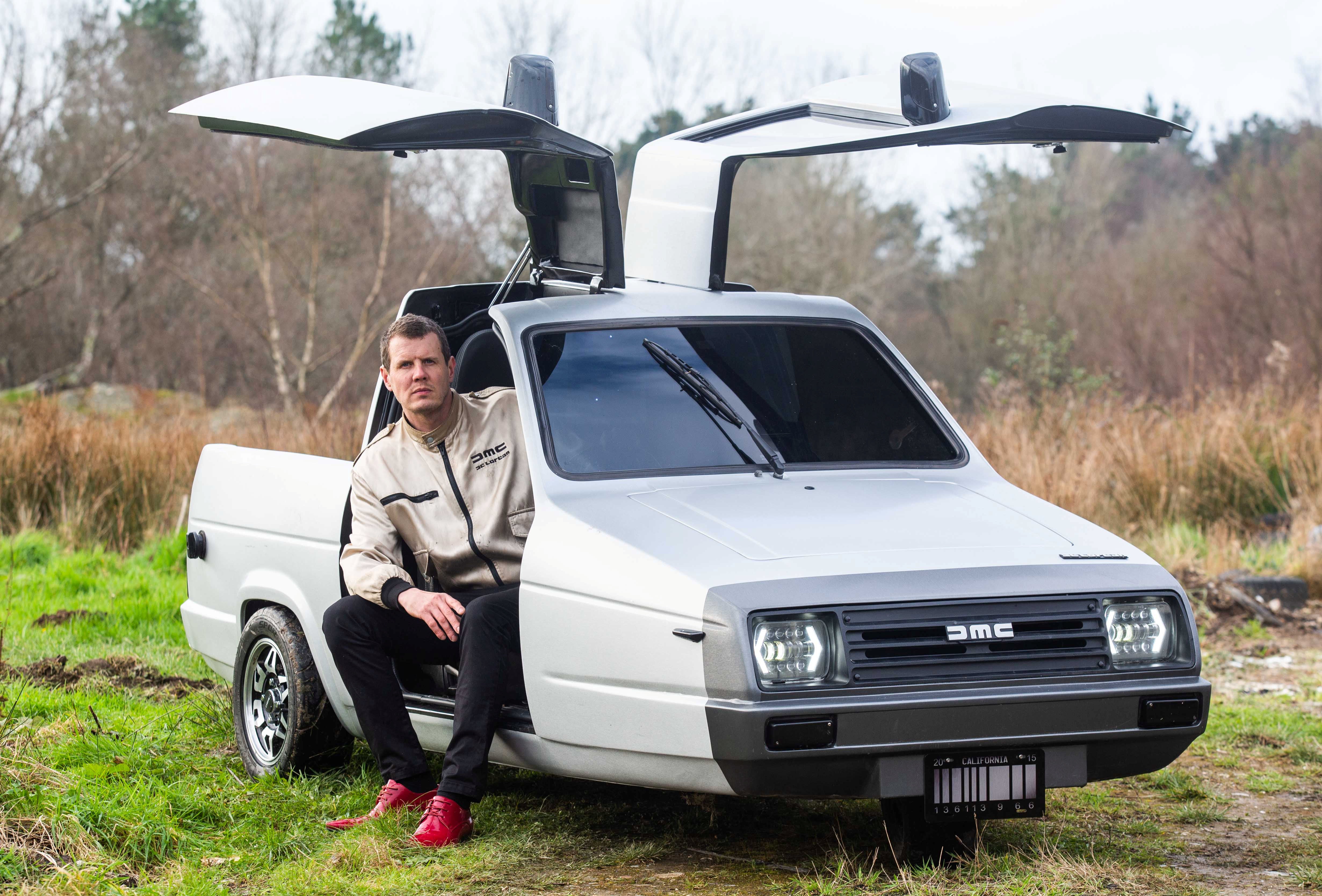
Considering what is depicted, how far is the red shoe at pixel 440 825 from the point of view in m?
4.31

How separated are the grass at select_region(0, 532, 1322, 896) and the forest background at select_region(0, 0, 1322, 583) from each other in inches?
230

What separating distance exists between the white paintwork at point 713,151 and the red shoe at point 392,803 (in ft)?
7.61

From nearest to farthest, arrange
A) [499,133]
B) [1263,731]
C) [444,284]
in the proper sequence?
[499,133], [1263,731], [444,284]

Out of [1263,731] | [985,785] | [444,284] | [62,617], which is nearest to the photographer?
[985,785]

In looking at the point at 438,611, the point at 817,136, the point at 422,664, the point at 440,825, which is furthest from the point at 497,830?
the point at 817,136

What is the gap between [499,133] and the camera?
184 inches

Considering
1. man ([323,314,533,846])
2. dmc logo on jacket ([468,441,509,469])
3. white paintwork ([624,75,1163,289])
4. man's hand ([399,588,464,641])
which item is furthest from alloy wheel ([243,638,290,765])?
white paintwork ([624,75,1163,289])

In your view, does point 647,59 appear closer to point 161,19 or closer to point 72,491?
point 161,19

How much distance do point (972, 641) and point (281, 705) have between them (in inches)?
114

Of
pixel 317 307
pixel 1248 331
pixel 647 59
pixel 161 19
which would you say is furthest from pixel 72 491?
pixel 161 19

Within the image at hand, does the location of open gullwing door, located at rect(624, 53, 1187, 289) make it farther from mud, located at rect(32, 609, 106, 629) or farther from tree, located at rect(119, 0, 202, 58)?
tree, located at rect(119, 0, 202, 58)

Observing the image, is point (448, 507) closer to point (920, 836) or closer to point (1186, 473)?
point (920, 836)

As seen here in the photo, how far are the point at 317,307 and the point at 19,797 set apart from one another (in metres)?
25.2

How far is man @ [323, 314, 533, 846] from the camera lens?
15.0 feet
